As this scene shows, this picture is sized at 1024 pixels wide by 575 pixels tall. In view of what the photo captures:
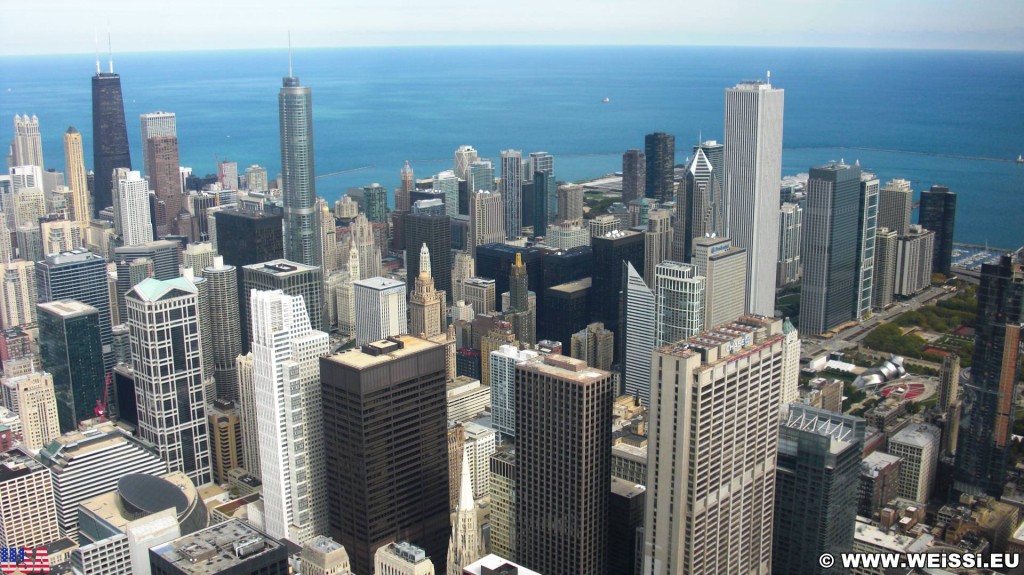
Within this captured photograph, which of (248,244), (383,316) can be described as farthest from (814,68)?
(248,244)

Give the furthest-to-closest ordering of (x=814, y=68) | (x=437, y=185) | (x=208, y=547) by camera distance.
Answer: (x=437, y=185) → (x=814, y=68) → (x=208, y=547)

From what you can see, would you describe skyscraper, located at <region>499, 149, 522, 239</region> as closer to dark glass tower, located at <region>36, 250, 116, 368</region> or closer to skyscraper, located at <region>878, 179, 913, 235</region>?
skyscraper, located at <region>878, 179, 913, 235</region>

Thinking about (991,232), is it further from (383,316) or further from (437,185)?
(437,185)

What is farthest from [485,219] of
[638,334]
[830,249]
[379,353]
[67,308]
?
[379,353]

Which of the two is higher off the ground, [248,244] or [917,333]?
[248,244]

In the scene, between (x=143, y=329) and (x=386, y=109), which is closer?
(x=143, y=329)
